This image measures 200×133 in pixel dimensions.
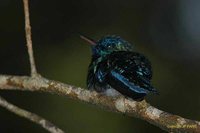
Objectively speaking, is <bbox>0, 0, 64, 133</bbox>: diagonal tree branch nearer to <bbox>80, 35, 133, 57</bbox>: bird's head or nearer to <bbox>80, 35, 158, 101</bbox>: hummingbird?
<bbox>80, 35, 158, 101</bbox>: hummingbird


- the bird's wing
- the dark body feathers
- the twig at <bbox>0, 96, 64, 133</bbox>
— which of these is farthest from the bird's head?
the twig at <bbox>0, 96, 64, 133</bbox>

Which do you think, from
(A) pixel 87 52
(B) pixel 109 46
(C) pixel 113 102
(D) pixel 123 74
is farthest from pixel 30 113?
(A) pixel 87 52

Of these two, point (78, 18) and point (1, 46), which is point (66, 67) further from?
point (78, 18)

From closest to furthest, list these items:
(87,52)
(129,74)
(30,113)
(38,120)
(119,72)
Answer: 1. (38,120)
2. (30,113)
3. (129,74)
4. (119,72)
5. (87,52)

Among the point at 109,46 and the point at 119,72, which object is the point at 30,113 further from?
the point at 109,46

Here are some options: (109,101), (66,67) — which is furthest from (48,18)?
(109,101)

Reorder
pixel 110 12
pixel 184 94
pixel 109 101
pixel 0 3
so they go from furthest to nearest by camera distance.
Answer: pixel 110 12 < pixel 0 3 < pixel 184 94 < pixel 109 101

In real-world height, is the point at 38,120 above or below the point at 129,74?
below

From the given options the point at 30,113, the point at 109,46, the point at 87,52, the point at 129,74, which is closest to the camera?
the point at 30,113
